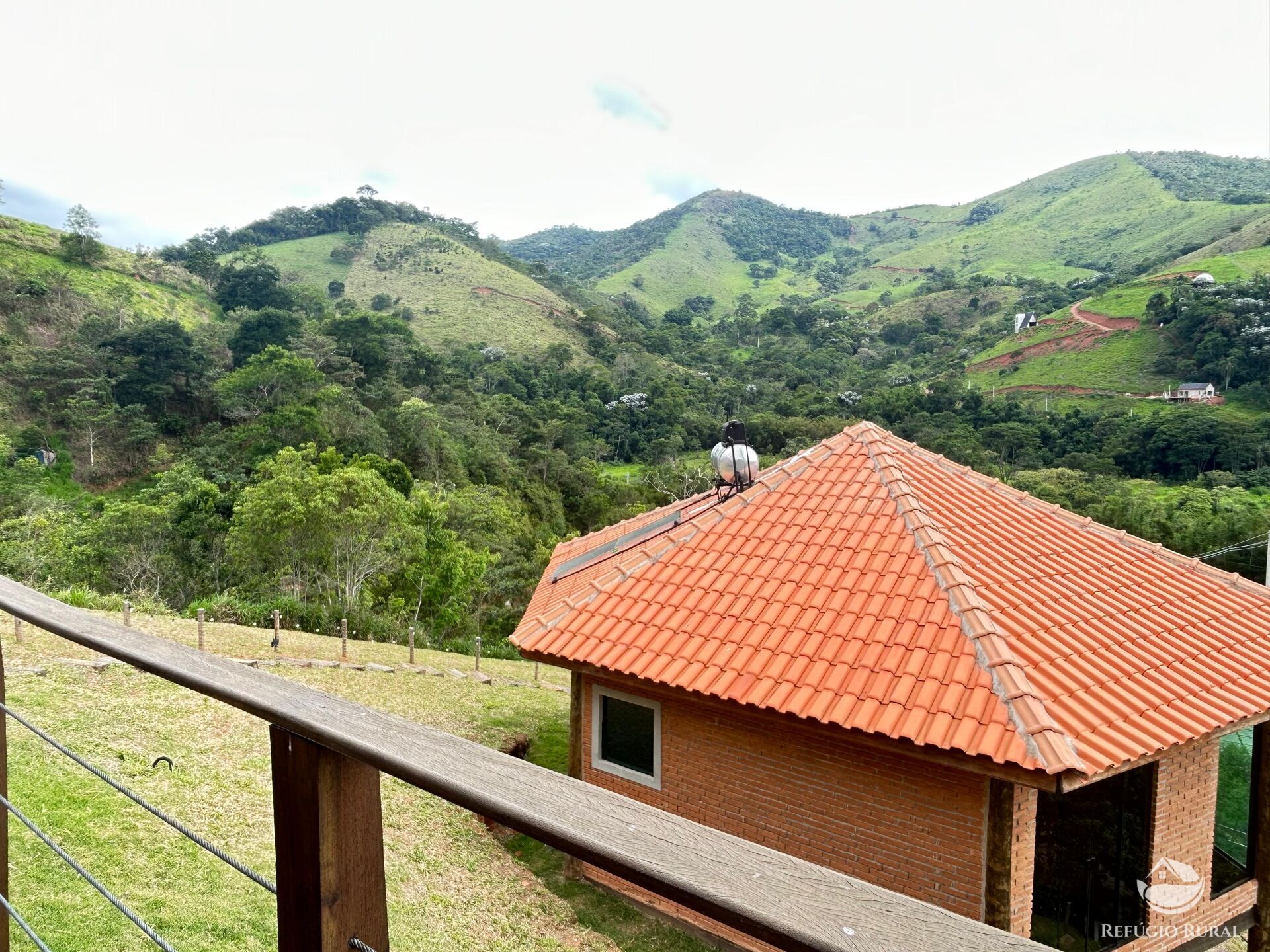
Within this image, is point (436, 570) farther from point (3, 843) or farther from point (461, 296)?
point (461, 296)

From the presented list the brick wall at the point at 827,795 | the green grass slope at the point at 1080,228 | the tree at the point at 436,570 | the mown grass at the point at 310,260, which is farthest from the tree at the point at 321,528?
the green grass slope at the point at 1080,228

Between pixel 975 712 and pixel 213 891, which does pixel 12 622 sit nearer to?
pixel 213 891

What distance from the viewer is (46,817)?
17.6 ft

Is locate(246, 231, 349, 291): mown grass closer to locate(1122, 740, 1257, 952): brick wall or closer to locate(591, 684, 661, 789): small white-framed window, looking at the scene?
locate(591, 684, 661, 789): small white-framed window

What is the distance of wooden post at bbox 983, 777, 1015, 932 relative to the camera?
4809 millimetres

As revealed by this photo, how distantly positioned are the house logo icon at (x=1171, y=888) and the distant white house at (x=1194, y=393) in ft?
155

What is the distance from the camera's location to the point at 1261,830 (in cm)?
672

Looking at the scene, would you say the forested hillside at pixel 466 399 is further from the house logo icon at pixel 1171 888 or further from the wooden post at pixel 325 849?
the wooden post at pixel 325 849

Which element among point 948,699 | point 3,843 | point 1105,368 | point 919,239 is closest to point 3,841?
point 3,843

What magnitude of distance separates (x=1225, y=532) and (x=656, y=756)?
24.9 meters

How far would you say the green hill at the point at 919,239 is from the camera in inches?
3637

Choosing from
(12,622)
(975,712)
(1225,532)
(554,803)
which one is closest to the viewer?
(554,803)

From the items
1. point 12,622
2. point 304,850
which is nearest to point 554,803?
point 304,850

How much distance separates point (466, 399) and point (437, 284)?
98.6ft
